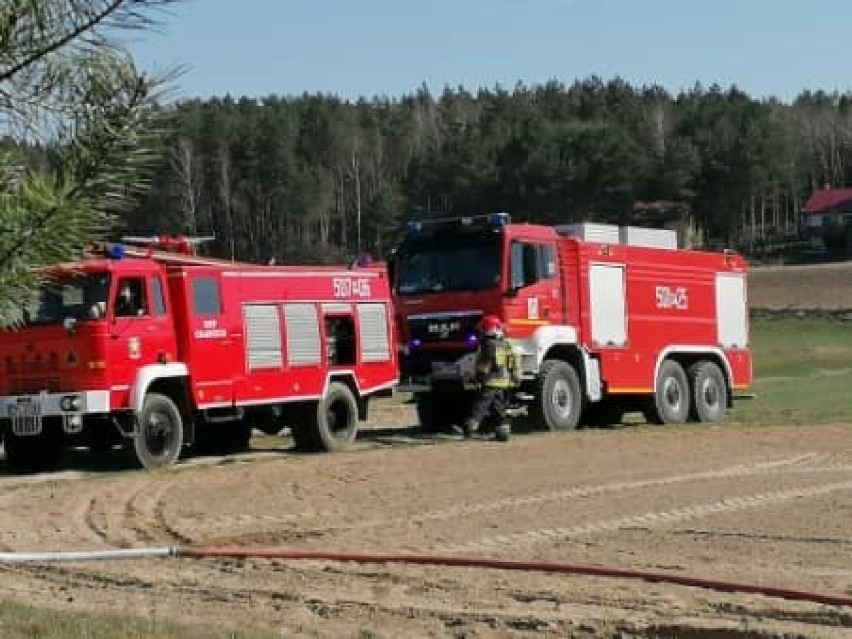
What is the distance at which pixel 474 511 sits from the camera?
12.7 metres

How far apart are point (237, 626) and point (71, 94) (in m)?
4.53

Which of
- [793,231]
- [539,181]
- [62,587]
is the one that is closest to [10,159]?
[62,587]

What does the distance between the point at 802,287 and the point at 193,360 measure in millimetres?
68581

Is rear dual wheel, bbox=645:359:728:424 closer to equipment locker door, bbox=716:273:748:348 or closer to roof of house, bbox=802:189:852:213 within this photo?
equipment locker door, bbox=716:273:748:348

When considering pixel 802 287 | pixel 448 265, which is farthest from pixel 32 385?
pixel 802 287

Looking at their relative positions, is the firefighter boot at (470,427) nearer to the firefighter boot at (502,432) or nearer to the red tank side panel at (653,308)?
the firefighter boot at (502,432)

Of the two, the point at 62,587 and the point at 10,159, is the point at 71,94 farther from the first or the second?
the point at 62,587

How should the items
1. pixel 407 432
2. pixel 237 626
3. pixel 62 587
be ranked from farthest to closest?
pixel 407 432 < pixel 62 587 < pixel 237 626

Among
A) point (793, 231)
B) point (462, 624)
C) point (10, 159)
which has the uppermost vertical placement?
point (793, 231)

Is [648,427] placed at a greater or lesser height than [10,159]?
lesser

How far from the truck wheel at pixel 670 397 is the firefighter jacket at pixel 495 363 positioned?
4.87 metres

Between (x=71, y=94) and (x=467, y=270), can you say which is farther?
(x=467, y=270)

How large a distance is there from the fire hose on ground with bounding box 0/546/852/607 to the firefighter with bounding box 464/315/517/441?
960 centimetres

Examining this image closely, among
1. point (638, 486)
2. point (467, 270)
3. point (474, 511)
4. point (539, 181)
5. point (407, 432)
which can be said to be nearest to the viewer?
point (474, 511)
